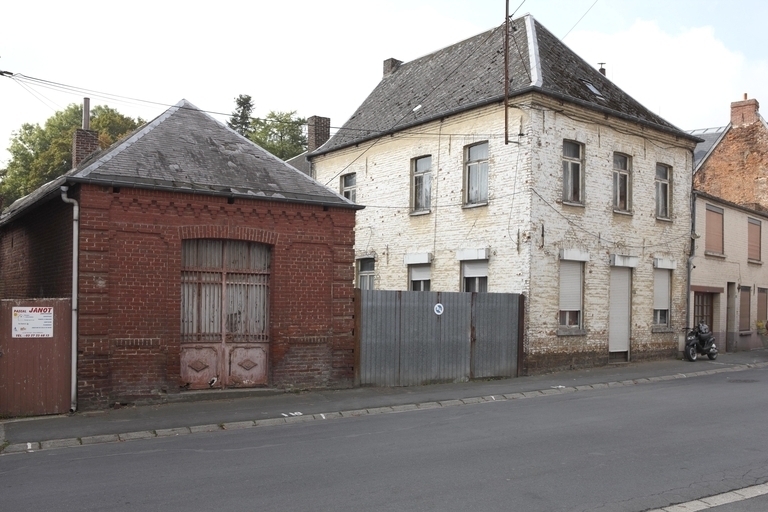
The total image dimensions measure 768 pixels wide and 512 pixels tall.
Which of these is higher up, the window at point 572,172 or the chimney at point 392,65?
the chimney at point 392,65

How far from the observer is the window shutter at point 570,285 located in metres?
18.7

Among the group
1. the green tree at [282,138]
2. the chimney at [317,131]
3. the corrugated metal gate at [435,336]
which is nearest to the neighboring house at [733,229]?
the corrugated metal gate at [435,336]

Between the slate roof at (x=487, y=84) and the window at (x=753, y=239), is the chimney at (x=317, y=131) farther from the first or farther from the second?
the window at (x=753, y=239)

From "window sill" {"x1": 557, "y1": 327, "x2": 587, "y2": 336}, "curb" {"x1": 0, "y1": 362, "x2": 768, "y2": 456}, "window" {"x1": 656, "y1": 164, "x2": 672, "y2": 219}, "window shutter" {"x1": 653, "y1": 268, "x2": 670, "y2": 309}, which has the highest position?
"window" {"x1": 656, "y1": 164, "x2": 672, "y2": 219}

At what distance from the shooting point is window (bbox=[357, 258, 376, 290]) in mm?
23094

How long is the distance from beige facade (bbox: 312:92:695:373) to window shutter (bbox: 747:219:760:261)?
5.26 meters

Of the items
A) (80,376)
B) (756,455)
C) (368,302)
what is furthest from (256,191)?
(756,455)

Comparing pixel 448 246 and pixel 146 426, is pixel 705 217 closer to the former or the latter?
pixel 448 246

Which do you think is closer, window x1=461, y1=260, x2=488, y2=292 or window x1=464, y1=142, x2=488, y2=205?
window x1=461, y1=260, x2=488, y2=292

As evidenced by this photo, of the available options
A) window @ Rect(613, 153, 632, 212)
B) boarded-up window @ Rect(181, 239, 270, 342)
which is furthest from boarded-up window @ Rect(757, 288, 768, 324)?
boarded-up window @ Rect(181, 239, 270, 342)

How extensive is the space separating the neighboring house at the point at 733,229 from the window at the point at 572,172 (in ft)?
18.7

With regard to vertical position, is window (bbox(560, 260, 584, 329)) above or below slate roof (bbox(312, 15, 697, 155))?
below

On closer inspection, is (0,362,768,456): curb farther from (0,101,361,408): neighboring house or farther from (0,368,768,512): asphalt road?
(0,101,361,408): neighboring house

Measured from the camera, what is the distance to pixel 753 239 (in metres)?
26.5
